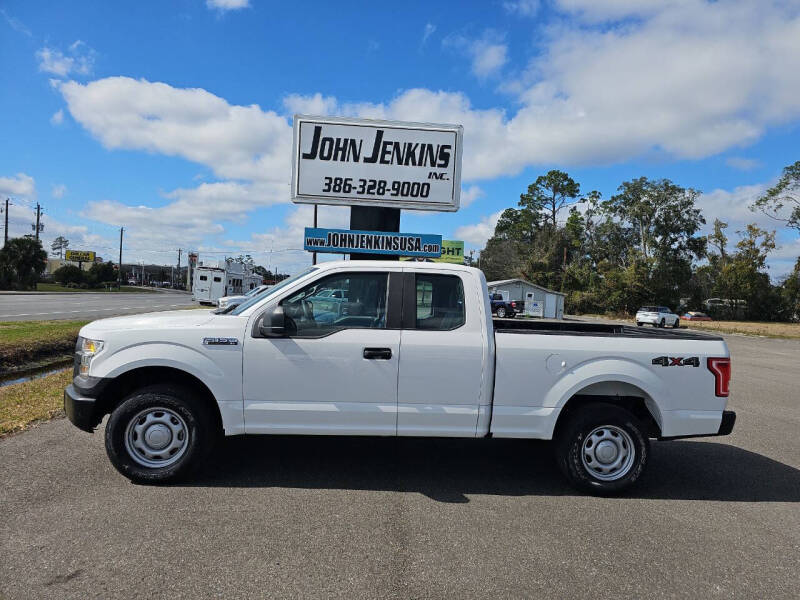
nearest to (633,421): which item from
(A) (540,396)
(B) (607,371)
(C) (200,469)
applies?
(B) (607,371)

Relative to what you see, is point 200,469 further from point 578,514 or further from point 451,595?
point 578,514

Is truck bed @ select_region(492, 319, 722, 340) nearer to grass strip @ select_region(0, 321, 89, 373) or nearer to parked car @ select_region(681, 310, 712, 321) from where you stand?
grass strip @ select_region(0, 321, 89, 373)

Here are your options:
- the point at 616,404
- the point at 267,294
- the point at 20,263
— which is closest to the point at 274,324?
the point at 267,294

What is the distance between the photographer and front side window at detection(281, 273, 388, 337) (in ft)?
15.3

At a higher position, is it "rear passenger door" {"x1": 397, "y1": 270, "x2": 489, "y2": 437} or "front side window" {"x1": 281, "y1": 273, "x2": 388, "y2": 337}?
"front side window" {"x1": 281, "y1": 273, "x2": 388, "y2": 337}

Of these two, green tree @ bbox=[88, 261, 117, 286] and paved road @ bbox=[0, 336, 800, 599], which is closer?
paved road @ bbox=[0, 336, 800, 599]

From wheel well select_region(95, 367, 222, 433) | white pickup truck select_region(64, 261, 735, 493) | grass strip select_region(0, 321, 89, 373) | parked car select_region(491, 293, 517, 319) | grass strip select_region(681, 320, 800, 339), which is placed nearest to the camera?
white pickup truck select_region(64, 261, 735, 493)

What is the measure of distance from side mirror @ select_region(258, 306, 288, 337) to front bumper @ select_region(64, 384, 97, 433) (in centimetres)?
149

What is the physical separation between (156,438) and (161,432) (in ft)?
0.20

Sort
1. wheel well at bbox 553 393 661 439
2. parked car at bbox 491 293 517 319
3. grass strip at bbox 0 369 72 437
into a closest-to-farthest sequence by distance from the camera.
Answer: wheel well at bbox 553 393 661 439 → grass strip at bbox 0 369 72 437 → parked car at bbox 491 293 517 319

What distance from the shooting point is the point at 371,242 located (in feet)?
37.8

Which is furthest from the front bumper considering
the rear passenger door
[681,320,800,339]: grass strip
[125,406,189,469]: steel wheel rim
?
[681,320,800,339]: grass strip

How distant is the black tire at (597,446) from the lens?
4684 millimetres

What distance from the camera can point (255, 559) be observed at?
133 inches
